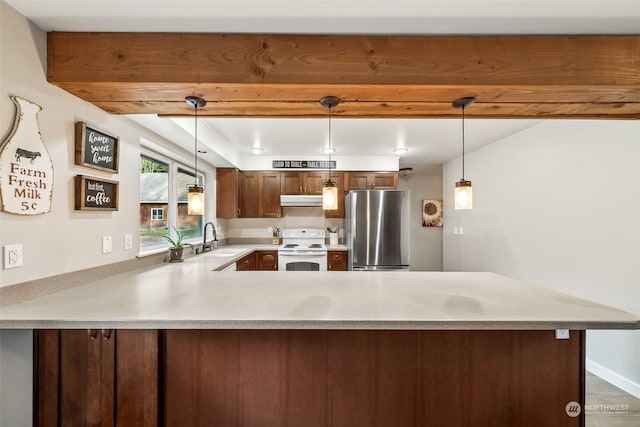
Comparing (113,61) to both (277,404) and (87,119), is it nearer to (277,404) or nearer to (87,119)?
(87,119)

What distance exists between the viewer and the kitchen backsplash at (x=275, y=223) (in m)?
4.64

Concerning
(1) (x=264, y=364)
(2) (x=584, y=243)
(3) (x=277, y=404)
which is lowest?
(3) (x=277, y=404)

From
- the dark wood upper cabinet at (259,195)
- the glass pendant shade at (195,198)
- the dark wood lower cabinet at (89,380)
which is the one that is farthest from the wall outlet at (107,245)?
the dark wood upper cabinet at (259,195)

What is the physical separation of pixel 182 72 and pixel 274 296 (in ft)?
4.19

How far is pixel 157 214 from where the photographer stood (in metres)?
2.81

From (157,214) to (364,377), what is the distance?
101 inches

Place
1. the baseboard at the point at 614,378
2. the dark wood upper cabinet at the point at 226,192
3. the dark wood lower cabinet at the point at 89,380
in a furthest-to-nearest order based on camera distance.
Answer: the dark wood upper cabinet at the point at 226,192 < the baseboard at the point at 614,378 < the dark wood lower cabinet at the point at 89,380

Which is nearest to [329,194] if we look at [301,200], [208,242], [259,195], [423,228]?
[301,200]

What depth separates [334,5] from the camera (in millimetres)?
1253

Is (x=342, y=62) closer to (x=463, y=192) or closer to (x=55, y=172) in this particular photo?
(x=463, y=192)

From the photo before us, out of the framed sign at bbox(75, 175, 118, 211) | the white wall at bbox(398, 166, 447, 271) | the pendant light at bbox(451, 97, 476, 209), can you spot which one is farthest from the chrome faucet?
the white wall at bbox(398, 166, 447, 271)

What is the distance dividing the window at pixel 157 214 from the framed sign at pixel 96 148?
95 cm

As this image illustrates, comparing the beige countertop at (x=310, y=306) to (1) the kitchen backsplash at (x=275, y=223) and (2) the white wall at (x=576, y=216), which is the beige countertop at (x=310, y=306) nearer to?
(2) the white wall at (x=576, y=216)

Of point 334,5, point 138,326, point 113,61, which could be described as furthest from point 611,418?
point 113,61
